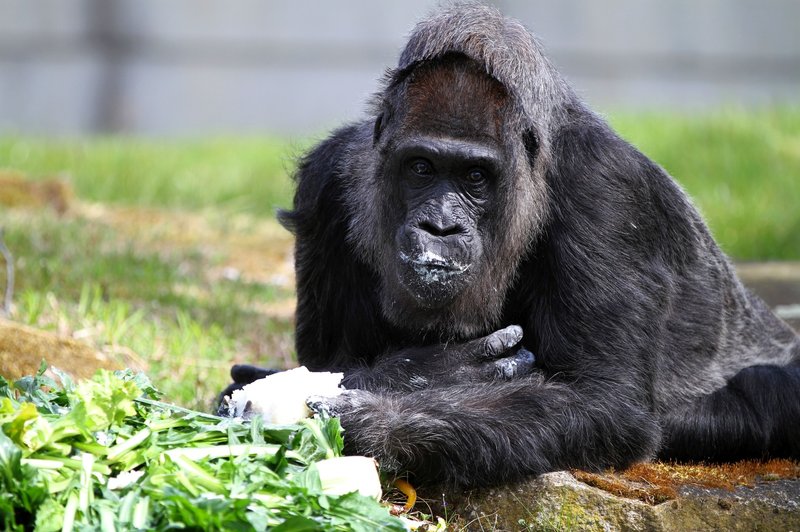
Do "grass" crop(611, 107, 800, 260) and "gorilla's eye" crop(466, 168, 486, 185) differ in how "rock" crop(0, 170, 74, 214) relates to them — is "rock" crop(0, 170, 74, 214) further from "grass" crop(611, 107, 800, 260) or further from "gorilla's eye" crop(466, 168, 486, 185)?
"gorilla's eye" crop(466, 168, 486, 185)

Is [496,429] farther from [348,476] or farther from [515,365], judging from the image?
[348,476]

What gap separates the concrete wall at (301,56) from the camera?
21.4 meters

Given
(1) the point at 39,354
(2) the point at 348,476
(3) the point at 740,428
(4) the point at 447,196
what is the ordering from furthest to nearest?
1. (1) the point at 39,354
2. (3) the point at 740,428
3. (4) the point at 447,196
4. (2) the point at 348,476

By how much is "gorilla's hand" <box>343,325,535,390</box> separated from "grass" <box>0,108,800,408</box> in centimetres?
162

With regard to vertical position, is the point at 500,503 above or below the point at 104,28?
below

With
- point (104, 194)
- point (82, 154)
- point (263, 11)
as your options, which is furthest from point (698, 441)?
point (263, 11)

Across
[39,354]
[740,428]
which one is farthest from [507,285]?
[39,354]

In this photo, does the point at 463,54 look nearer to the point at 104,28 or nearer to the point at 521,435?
the point at 521,435

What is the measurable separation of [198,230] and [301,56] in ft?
37.6

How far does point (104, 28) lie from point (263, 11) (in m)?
3.05

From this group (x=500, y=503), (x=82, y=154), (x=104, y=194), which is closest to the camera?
(x=500, y=503)

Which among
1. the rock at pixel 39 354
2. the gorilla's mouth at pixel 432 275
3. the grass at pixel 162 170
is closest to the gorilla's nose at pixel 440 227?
the gorilla's mouth at pixel 432 275

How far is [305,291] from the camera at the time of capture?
19.9 feet

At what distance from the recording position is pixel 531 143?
205 inches
